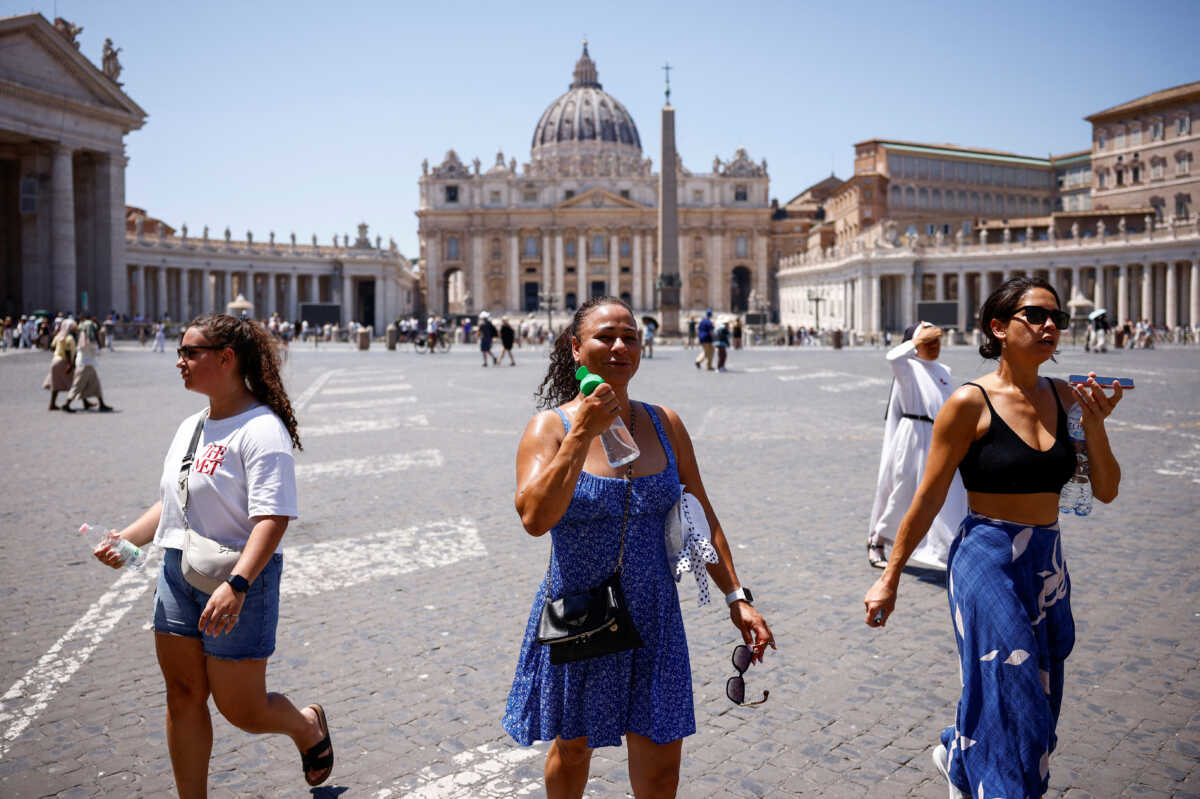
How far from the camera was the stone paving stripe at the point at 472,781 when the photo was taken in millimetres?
3523

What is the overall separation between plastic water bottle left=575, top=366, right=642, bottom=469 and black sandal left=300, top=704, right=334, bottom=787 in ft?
5.24

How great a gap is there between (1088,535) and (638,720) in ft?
18.1

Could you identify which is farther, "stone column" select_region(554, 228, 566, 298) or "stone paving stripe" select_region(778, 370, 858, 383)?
"stone column" select_region(554, 228, 566, 298)

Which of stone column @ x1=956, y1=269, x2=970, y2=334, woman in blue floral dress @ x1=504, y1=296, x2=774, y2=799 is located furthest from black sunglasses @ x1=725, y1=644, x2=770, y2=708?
stone column @ x1=956, y1=269, x2=970, y2=334

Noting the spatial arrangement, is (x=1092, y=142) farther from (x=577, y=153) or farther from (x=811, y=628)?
(x=811, y=628)

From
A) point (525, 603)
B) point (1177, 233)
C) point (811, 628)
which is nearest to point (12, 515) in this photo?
point (525, 603)

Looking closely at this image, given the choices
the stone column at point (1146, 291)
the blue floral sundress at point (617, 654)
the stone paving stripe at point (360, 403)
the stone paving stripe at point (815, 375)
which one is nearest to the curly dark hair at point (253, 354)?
the blue floral sundress at point (617, 654)

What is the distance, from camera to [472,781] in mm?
3623

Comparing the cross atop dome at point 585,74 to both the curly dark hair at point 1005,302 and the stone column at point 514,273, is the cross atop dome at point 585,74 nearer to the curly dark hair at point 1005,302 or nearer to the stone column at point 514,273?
the stone column at point 514,273

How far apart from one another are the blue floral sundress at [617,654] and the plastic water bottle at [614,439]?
5.1 inches

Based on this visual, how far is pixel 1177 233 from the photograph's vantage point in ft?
173

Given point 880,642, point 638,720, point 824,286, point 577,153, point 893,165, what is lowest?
point 880,642

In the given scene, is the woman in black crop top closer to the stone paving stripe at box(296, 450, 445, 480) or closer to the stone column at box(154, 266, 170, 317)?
the stone paving stripe at box(296, 450, 445, 480)

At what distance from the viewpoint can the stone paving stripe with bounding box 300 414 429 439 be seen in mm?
13344
